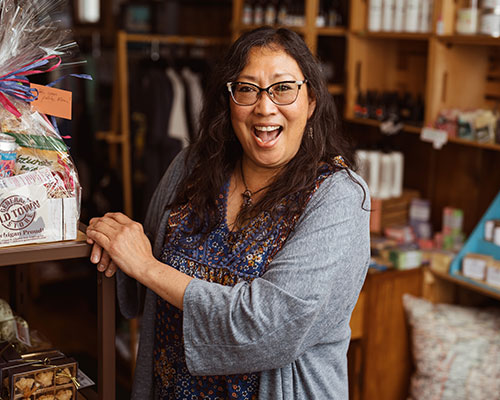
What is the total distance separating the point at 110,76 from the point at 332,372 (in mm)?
3901

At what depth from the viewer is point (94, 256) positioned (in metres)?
1.30

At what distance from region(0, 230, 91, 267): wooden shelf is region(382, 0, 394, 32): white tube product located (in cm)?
223

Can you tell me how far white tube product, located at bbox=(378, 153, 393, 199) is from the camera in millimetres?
3178

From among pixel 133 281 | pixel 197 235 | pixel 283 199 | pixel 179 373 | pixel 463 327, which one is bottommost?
pixel 463 327

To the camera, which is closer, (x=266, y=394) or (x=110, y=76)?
(x=266, y=394)

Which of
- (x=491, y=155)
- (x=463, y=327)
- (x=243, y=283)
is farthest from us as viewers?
(x=491, y=155)

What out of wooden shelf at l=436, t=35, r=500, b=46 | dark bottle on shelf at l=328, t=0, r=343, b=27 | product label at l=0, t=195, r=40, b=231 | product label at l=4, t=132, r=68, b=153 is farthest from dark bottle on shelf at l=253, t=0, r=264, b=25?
product label at l=0, t=195, r=40, b=231

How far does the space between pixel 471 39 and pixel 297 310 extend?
5.68 ft

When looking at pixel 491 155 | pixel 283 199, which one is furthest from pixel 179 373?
pixel 491 155

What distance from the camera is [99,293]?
1.33 metres

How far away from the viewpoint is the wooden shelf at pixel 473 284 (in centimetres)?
261

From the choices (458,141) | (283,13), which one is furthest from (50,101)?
(283,13)

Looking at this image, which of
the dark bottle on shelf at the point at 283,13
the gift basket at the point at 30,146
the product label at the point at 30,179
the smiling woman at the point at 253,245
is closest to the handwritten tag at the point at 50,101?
the gift basket at the point at 30,146

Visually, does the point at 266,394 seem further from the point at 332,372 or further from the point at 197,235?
the point at 197,235
